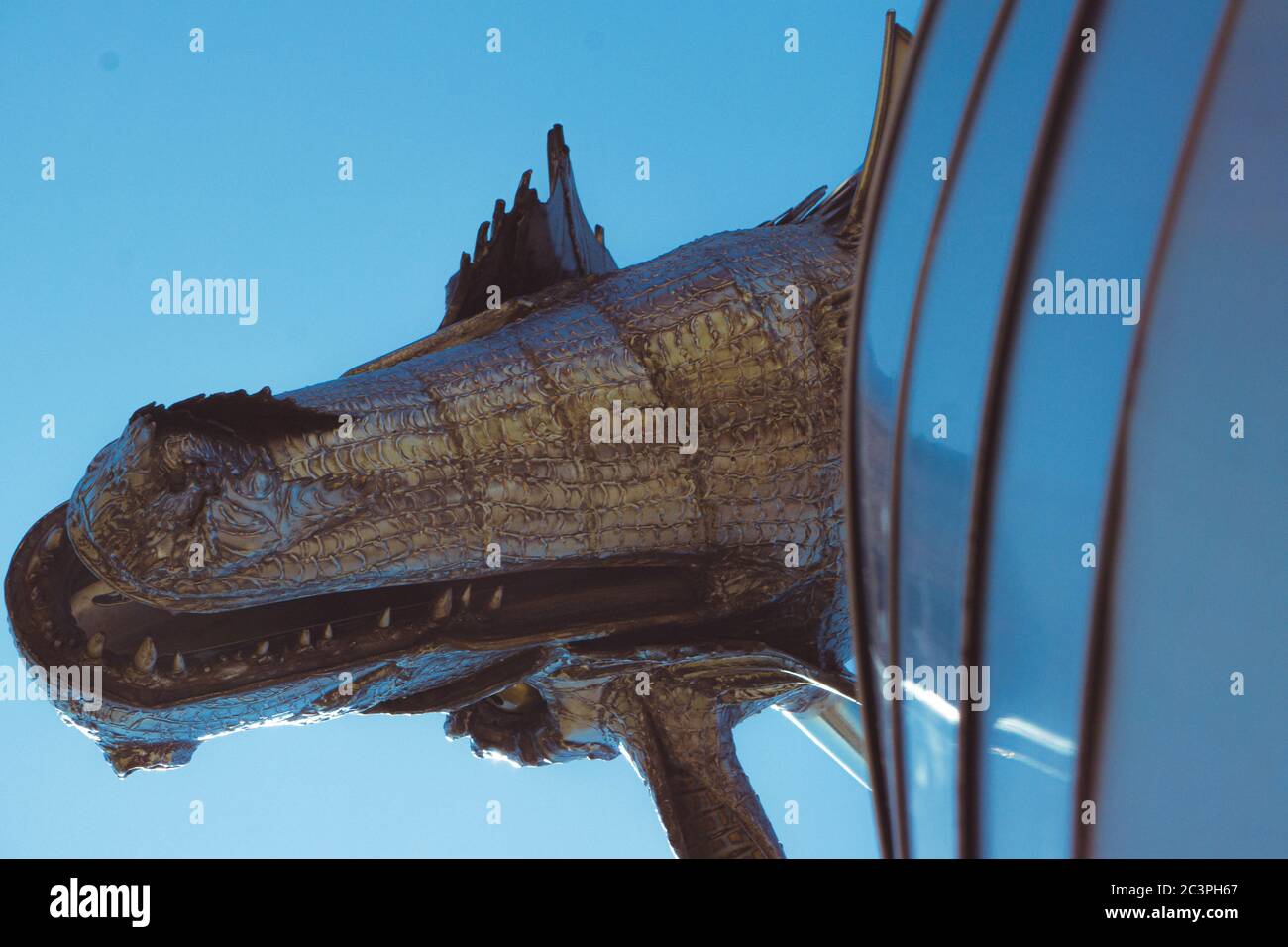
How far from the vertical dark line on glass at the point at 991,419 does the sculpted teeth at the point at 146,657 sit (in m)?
1.72

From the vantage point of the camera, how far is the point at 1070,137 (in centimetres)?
140

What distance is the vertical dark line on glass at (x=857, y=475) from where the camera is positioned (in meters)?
1.63

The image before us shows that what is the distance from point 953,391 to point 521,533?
1373mm

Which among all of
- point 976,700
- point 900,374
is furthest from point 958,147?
point 976,700

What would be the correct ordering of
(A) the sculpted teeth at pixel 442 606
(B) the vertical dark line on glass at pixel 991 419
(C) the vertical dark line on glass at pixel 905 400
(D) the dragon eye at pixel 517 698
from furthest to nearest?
(D) the dragon eye at pixel 517 698
(A) the sculpted teeth at pixel 442 606
(C) the vertical dark line on glass at pixel 905 400
(B) the vertical dark line on glass at pixel 991 419

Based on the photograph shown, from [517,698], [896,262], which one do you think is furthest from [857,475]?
[517,698]

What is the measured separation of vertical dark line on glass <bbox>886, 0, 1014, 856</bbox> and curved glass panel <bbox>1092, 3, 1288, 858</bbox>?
35cm

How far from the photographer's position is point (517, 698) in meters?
3.32

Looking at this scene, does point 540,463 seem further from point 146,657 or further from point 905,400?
point 905,400

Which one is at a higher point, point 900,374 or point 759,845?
point 900,374

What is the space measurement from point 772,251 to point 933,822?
1.85 meters

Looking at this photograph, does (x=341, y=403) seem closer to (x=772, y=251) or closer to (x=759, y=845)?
(x=772, y=251)

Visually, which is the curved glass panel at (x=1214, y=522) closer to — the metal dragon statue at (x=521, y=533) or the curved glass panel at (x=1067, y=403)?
the curved glass panel at (x=1067, y=403)

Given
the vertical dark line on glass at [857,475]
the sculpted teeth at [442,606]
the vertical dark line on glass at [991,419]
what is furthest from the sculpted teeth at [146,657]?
the vertical dark line on glass at [991,419]
